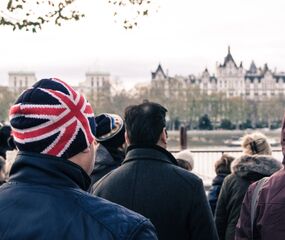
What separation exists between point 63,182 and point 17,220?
0.17 meters

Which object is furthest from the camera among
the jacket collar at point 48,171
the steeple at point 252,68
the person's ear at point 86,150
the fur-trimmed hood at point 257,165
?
the steeple at point 252,68

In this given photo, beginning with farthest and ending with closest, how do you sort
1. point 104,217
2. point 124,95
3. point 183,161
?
1. point 124,95
2. point 183,161
3. point 104,217

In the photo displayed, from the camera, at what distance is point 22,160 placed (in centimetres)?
187

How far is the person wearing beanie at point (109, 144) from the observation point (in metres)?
4.57

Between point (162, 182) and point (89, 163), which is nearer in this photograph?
point (89, 163)

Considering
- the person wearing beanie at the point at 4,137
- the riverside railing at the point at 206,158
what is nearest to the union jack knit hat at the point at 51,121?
the person wearing beanie at the point at 4,137

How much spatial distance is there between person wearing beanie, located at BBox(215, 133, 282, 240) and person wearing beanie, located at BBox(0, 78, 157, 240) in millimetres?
2368

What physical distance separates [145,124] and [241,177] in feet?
4.42

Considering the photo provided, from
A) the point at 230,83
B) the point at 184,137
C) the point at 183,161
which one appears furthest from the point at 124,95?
the point at 183,161

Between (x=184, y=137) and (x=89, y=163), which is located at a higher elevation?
(x=89, y=163)

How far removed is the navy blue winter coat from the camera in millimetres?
1696

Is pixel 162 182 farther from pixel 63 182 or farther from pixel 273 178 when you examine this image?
pixel 63 182

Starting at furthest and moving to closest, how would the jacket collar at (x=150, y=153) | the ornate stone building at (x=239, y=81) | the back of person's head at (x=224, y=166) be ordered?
1. the ornate stone building at (x=239, y=81)
2. the back of person's head at (x=224, y=166)
3. the jacket collar at (x=150, y=153)

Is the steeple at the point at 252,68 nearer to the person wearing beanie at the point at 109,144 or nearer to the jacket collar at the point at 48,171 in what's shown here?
the person wearing beanie at the point at 109,144
